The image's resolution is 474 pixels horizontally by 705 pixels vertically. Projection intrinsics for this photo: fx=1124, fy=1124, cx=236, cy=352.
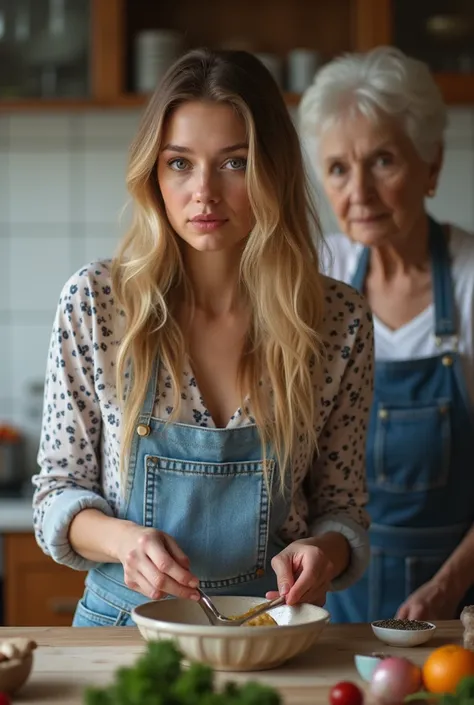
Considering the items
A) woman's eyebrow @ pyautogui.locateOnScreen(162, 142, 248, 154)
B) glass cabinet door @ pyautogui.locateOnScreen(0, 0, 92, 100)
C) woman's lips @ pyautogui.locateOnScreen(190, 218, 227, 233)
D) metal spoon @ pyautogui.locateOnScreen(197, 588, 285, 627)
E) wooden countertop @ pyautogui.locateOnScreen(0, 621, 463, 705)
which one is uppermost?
glass cabinet door @ pyautogui.locateOnScreen(0, 0, 92, 100)

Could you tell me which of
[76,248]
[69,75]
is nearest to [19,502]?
[76,248]

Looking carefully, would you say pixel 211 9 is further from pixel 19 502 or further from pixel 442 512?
pixel 442 512

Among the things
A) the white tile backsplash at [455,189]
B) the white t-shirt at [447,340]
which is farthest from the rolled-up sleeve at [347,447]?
the white tile backsplash at [455,189]

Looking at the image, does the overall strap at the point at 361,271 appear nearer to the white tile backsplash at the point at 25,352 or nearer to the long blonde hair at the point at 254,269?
the long blonde hair at the point at 254,269

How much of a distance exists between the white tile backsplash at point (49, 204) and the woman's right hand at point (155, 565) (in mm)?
1980

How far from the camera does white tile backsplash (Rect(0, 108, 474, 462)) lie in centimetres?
324

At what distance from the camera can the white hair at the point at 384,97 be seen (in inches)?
78.8

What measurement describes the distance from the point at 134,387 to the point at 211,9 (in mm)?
1875

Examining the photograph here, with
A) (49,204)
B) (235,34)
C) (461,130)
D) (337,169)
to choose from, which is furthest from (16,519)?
(461,130)

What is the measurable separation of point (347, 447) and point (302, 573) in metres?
0.31

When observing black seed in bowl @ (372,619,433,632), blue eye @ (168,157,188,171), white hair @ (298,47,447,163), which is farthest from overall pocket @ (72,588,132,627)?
white hair @ (298,47,447,163)

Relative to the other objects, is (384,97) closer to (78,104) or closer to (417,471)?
(417,471)

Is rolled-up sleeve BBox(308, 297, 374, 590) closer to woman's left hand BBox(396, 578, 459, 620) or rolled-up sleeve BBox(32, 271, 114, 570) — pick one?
woman's left hand BBox(396, 578, 459, 620)

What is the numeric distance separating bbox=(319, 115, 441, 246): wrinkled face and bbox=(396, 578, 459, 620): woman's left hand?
618 mm
